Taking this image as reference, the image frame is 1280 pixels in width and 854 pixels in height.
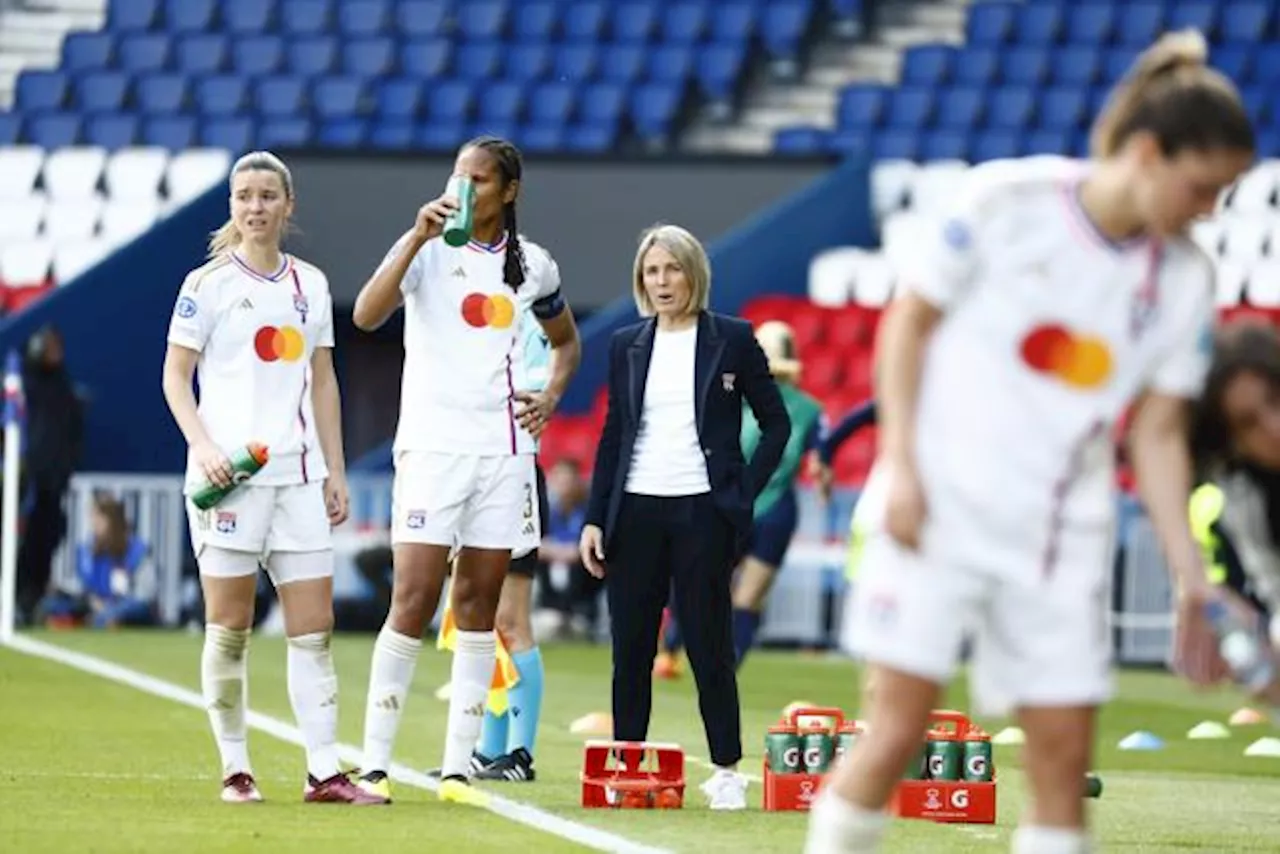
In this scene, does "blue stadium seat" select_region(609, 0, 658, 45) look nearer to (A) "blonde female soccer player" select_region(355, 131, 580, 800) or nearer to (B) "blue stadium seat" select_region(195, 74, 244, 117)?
(B) "blue stadium seat" select_region(195, 74, 244, 117)

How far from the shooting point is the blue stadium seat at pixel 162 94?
29031 mm

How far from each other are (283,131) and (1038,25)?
6.51 m

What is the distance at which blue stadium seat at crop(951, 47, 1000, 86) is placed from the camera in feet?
91.0

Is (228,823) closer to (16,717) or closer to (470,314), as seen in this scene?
(470,314)

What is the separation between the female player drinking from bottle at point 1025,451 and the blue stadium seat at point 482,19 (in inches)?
903

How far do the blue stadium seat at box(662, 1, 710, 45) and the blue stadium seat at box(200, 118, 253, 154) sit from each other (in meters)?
3.70

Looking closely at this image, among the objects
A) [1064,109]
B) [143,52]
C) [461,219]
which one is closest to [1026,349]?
[461,219]

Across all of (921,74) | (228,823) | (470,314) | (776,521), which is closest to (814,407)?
(776,521)

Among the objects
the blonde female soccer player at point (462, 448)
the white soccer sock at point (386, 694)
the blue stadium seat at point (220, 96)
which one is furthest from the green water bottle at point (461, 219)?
the blue stadium seat at point (220, 96)

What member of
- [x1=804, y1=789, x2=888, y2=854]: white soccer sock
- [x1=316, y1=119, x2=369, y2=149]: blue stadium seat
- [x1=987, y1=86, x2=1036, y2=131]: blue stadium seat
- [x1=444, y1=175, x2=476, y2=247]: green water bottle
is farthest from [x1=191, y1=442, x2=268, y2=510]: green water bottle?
[x1=316, y1=119, x2=369, y2=149]: blue stadium seat

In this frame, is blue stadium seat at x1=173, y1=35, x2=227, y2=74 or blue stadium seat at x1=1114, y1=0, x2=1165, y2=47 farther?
blue stadium seat at x1=173, y1=35, x2=227, y2=74

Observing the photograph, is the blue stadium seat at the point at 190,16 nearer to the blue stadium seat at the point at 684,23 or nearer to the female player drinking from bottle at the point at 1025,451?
the blue stadium seat at the point at 684,23

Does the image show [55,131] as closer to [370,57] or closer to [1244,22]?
[370,57]

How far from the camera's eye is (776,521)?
17.1 m
